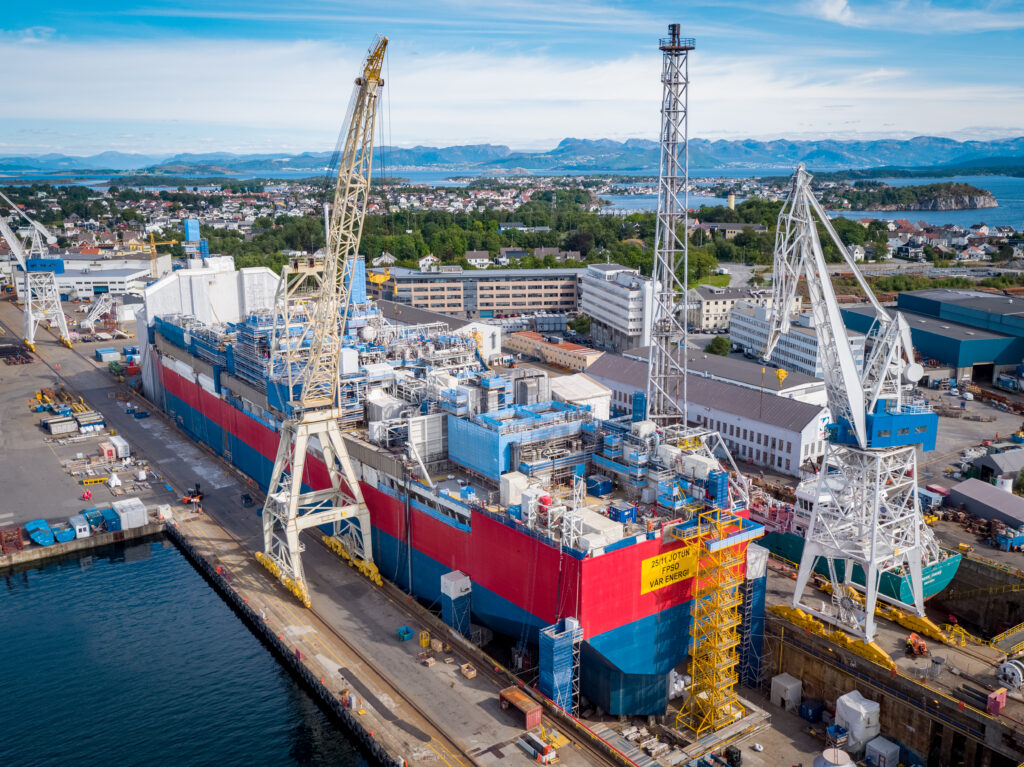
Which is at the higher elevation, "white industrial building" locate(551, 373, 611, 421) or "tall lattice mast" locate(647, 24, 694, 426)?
"tall lattice mast" locate(647, 24, 694, 426)

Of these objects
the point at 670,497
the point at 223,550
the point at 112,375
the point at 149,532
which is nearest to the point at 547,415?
the point at 670,497

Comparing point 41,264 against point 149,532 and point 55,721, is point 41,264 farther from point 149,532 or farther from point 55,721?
point 55,721

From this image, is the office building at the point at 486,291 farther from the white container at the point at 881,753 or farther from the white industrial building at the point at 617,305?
the white container at the point at 881,753

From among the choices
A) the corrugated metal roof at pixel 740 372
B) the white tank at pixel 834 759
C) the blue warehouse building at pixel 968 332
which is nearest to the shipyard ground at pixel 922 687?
the white tank at pixel 834 759

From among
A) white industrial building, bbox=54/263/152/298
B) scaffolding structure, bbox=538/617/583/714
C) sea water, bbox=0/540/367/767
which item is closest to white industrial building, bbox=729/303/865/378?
scaffolding structure, bbox=538/617/583/714

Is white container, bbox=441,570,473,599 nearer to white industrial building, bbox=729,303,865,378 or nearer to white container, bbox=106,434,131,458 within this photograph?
white container, bbox=106,434,131,458
